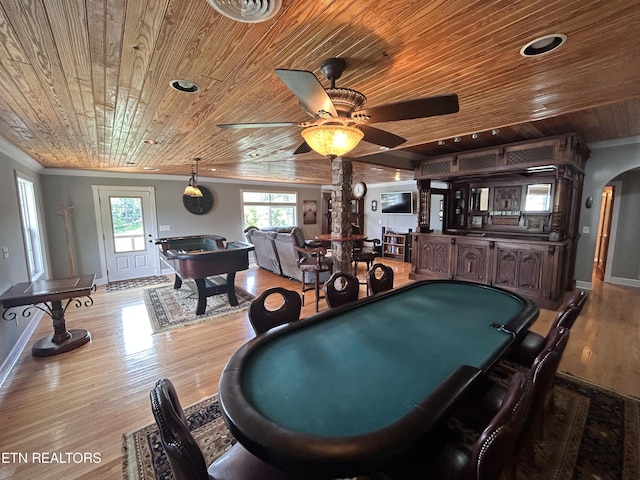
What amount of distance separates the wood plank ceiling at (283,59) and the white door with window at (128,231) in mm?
3374

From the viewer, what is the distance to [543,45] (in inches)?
55.9

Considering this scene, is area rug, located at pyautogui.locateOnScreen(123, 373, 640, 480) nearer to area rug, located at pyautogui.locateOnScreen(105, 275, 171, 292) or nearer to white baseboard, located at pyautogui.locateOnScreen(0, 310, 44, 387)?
white baseboard, located at pyautogui.locateOnScreen(0, 310, 44, 387)

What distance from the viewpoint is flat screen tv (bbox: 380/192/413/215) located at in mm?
8430

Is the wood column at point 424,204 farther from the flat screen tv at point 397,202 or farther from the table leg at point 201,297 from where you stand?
the table leg at point 201,297

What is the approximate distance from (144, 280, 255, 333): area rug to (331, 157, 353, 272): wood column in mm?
1732

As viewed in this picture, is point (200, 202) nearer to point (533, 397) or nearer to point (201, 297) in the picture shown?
point (201, 297)

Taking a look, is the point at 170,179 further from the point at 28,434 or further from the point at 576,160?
the point at 576,160

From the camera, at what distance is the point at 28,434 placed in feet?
6.24

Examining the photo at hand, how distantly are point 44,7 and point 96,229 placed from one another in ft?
19.7

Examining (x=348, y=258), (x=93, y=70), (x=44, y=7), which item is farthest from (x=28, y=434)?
(x=348, y=258)

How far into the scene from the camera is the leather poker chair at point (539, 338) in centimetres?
→ 172

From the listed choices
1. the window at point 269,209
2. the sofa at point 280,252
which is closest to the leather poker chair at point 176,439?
the sofa at point 280,252

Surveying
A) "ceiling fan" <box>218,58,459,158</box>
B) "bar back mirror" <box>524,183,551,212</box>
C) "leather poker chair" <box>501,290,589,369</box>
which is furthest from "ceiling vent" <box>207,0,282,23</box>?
"bar back mirror" <box>524,183,551,212</box>

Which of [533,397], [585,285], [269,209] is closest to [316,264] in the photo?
[533,397]
